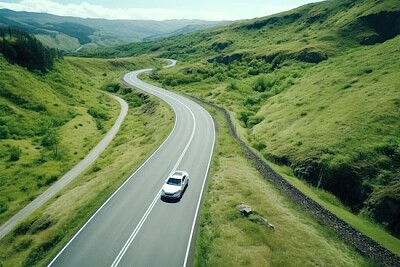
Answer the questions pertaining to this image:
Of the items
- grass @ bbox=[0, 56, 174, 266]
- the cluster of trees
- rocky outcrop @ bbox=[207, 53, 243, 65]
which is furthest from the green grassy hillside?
rocky outcrop @ bbox=[207, 53, 243, 65]

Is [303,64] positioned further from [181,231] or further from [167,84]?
[181,231]

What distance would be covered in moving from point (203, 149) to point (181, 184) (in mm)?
15594

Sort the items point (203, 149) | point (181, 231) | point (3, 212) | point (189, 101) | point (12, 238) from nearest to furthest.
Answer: point (181, 231)
point (12, 238)
point (3, 212)
point (203, 149)
point (189, 101)

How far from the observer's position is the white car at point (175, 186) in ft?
109

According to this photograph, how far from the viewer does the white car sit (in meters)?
33.3

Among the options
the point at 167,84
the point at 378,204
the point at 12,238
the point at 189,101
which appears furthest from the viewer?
the point at 167,84

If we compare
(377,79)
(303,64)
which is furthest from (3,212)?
(303,64)

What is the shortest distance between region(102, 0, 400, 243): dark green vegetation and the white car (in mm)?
15075

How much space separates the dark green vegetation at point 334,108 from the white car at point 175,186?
1508cm

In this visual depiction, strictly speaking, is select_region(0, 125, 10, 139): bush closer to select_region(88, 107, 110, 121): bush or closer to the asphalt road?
select_region(88, 107, 110, 121): bush

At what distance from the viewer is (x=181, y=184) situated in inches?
1368

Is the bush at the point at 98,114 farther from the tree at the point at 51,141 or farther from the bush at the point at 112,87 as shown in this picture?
the bush at the point at 112,87

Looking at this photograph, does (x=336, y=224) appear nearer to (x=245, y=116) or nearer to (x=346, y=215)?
(x=346, y=215)

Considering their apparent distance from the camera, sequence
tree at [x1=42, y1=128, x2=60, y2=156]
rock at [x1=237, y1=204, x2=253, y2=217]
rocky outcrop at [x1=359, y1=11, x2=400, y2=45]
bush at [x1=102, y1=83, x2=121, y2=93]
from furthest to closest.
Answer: bush at [x1=102, y1=83, x2=121, y2=93] < rocky outcrop at [x1=359, y1=11, x2=400, y2=45] < tree at [x1=42, y1=128, x2=60, y2=156] < rock at [x1=237, y1=204, x2=253, y2=217]
